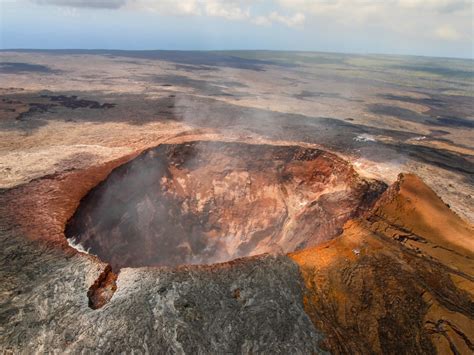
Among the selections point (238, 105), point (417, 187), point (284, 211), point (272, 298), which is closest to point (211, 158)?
point (284, 211)

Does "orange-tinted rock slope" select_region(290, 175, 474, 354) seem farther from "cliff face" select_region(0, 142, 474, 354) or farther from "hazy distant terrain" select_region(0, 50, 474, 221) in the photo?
"hazy distant terrain" select_region(0, 50, 474, 221)

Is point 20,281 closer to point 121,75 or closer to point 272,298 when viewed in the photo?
point 272,298

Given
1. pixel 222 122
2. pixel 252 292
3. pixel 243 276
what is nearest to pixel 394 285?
pixel 252 292

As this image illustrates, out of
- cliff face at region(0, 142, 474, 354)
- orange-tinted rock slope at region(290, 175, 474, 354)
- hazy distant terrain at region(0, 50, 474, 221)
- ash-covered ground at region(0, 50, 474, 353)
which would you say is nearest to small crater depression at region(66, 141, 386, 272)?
ash-covered ground at region(0, 50, 474, 353)

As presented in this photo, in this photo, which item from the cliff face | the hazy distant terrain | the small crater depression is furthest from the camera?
the hazy distant terrain

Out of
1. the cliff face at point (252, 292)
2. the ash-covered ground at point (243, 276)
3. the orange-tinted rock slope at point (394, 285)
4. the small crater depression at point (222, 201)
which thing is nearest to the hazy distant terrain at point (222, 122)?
the ash-covered ground at point (243, 276)

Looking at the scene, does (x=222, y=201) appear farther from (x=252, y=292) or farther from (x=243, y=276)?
(x=252, y=292)
